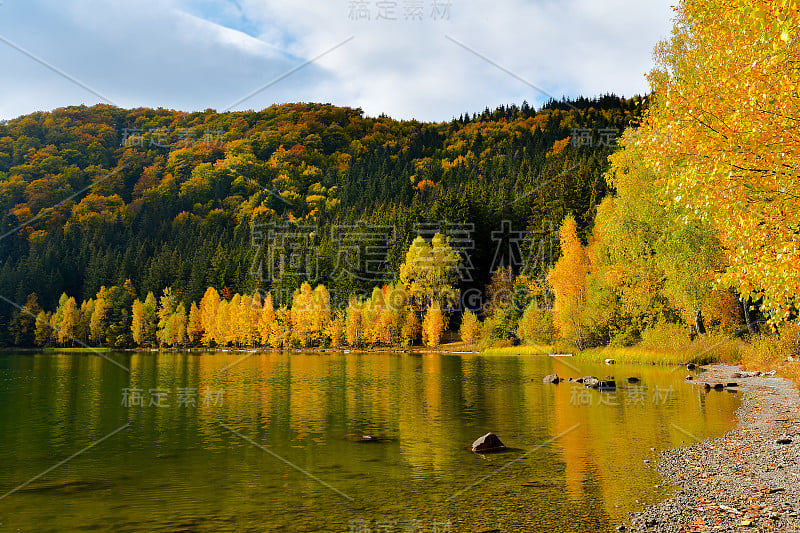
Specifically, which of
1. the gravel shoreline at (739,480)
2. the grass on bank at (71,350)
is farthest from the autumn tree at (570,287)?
the grass on bank at (71,350)

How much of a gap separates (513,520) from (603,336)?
46.6 meters

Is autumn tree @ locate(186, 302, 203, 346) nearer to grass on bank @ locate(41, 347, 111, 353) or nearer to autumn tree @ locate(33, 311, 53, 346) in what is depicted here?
grass on bank @ locate(41, 347, 111, 353)

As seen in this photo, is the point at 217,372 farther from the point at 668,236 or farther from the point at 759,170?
the point at 759,170

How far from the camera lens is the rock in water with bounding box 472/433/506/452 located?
17.1m

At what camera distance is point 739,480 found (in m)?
12.4

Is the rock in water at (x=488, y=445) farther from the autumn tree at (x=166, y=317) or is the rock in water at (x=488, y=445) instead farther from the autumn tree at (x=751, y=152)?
the autumn tree at (x=166, y=317)

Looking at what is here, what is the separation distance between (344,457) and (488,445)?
14.4 feet

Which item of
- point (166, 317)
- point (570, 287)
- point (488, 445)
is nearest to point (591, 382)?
point (488, 445)

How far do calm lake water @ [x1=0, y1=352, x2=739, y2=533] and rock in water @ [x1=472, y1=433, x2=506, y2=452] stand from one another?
1.13 ft

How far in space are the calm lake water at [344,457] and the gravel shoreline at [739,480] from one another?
67 cm

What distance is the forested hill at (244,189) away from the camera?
97.9m

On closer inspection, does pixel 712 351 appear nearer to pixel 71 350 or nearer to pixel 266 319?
pixel 266 319

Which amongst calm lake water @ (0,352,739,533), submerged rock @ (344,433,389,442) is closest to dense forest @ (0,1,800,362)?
calm lake water @ (0,352,739,533)

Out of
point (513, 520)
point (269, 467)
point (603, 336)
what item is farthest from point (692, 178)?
point (603, 336)
